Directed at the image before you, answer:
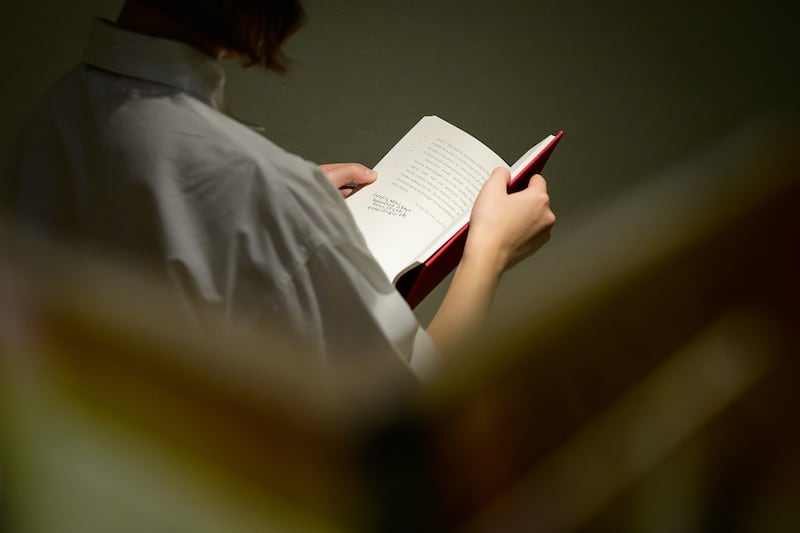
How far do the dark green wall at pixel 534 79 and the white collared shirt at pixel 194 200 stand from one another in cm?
71

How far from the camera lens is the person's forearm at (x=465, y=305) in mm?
603

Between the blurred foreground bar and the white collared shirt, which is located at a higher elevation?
the white collared shirt

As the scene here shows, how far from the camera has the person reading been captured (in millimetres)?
484

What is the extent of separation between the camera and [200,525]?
0.63m

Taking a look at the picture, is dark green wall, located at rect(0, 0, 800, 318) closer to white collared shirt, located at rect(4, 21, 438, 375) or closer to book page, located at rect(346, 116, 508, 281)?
book page, located at rect(346, 116, 508, 281)

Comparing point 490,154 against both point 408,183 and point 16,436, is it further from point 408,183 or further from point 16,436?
point 16,436

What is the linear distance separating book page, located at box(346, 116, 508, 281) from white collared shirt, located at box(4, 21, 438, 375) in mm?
163

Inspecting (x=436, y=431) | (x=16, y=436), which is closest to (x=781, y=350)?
(x=436, y=431)

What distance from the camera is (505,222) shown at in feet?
2.15

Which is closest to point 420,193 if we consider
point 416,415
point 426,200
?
point 426,200

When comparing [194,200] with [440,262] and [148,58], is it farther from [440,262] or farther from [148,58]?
[440,262]

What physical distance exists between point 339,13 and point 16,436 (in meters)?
0.83

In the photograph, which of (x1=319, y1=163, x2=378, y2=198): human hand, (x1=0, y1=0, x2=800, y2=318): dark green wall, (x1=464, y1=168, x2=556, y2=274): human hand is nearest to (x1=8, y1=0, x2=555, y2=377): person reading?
(x1=464, y1=168, x2=556, y2=274): human hand

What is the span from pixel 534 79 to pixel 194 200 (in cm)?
89
